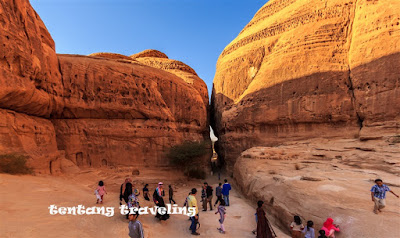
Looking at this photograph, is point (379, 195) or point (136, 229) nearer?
point (136, 229)

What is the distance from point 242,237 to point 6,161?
11.5m

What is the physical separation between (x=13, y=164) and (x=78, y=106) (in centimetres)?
702

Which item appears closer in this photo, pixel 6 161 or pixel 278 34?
pixel 6 161

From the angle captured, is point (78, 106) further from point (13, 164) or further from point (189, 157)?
point (189, 157)

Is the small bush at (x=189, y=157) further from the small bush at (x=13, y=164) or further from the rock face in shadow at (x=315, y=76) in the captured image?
the small bush at (x=13, y=164)

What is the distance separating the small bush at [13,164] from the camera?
961cm

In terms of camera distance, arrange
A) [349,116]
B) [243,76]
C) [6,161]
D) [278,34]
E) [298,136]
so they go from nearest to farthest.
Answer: [6,161] < [349,116] < [298,136] < [278,34] < [243,76]

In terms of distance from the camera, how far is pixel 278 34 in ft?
69.9

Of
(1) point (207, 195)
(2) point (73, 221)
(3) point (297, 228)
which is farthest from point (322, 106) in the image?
(2) point (73, 221)

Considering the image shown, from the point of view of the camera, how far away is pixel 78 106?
53.1 feet

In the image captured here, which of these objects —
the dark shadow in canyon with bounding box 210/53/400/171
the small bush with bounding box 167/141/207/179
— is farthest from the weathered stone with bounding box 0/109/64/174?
the dark shadow in canyon with bounding box 210/53/400/171

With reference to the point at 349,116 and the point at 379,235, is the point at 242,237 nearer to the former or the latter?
the point at 379,235

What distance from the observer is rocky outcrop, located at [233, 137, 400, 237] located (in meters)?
5.24

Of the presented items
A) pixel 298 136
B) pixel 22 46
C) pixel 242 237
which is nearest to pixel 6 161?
pixel 22 46
